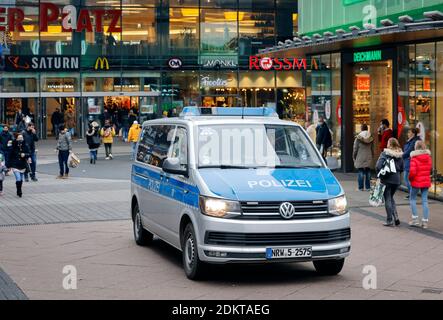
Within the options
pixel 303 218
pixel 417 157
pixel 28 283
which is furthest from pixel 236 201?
pixel 417 157

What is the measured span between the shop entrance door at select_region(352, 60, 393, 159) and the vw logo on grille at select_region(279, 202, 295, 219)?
51.6 ft

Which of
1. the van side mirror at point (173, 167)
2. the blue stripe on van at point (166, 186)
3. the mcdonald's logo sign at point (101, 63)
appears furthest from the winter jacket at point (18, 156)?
the mcdonald's logo sign at point (101, 63)

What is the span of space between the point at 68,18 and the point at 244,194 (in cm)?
4169

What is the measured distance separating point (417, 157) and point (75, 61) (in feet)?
122

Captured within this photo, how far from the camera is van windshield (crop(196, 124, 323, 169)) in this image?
11641 mm

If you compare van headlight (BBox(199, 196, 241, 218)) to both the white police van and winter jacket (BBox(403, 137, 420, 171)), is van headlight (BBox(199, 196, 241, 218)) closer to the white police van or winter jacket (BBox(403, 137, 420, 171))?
the white police van

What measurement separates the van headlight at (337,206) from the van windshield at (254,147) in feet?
3.04

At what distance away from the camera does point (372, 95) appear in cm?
2752

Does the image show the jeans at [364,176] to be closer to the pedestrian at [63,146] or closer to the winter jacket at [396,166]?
the winter jacket at [396,166]

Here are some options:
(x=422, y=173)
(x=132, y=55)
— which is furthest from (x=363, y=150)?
(x=132, y=55)

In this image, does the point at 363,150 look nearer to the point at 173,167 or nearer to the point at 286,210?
the point at 173,167

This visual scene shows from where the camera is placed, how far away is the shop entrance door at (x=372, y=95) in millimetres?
26453

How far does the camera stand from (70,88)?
167 ft

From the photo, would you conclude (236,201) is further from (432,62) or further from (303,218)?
(432,62)
